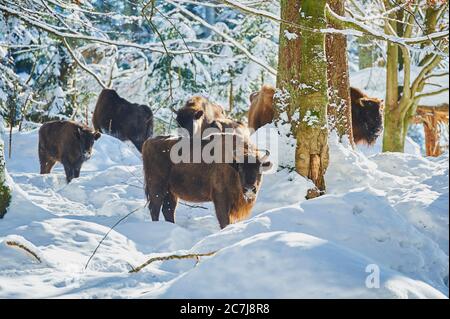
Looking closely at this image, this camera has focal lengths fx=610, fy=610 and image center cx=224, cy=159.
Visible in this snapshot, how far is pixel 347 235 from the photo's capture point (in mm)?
5004

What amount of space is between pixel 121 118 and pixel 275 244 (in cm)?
1437

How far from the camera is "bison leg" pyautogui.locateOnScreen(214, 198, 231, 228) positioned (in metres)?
7.94

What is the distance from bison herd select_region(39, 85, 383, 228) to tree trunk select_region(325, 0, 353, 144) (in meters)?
1.39

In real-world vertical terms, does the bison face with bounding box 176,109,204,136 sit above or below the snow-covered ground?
above

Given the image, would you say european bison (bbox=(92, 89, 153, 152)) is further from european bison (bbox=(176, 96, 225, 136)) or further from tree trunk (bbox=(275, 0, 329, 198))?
tree trunk (bbox=(275, 0, 329, 198))

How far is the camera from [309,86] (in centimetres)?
761

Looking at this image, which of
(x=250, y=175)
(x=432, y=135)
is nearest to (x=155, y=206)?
(x=250, y=175)

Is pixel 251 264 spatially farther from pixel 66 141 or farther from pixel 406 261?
pixel 66 141

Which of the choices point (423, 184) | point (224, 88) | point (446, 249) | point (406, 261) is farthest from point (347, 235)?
point (224, 88)

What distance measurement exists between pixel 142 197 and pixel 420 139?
24481 millimetres

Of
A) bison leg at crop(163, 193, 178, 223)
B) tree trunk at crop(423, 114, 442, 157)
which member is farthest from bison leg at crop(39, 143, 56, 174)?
tree trunk at crop(423, 114, 442, 157)

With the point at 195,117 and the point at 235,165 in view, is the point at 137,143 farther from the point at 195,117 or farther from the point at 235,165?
the point at 235,165

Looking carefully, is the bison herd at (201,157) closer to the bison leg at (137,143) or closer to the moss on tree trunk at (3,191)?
the moss on tree trunk at (3,191)

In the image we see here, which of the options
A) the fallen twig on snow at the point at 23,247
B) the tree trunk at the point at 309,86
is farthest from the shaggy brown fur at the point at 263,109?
the fallen twig on snow at the point at 23,247
